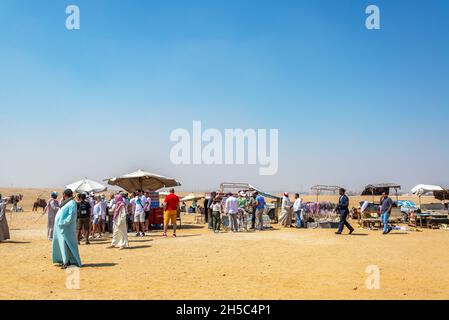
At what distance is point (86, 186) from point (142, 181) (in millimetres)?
2816

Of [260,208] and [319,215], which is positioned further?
[319,215]

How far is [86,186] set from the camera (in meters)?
19.4

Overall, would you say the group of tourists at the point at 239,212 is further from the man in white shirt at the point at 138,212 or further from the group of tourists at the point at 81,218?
the man in white shirt at the point at 138,212

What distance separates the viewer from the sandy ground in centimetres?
675

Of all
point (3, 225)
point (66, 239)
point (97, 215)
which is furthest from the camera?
point (97, 215)

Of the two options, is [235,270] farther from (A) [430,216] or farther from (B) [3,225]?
(A) [430,216]

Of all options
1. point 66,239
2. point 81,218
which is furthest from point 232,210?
point 66,239

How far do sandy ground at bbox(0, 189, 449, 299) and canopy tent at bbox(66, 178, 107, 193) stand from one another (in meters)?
5.38

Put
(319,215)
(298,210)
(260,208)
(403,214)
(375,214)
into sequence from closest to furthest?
(260,208)
(298,210)
(319,215)
(403,214)
(375,214)

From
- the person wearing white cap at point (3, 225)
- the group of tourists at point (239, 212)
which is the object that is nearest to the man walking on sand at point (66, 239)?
the person wearing white cap at point (3, 225)

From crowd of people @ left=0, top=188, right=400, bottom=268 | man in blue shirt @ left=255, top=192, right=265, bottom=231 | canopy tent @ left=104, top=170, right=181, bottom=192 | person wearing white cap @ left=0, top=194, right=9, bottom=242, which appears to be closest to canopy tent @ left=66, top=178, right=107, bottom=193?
canopy tent @ left=104, top=170, right=181, bottom=192
